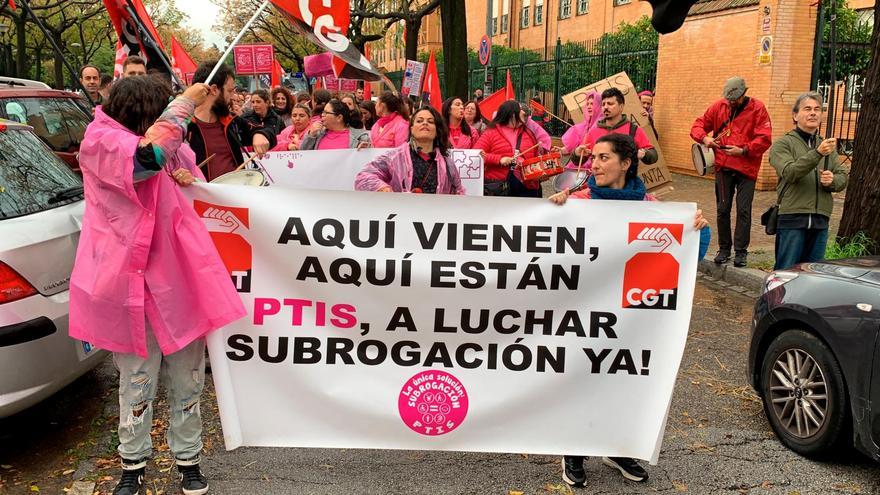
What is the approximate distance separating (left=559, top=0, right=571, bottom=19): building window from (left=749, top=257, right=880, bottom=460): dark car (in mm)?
32403

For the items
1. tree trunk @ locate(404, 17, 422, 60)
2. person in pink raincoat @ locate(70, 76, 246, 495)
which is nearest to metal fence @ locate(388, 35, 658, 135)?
tree trunk @ locate(404, 17, 422, 60)

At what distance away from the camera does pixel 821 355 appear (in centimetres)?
393

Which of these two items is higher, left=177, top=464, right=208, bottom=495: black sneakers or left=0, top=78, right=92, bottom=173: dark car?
left=0, top=78, right=92, bottom=173: dark car

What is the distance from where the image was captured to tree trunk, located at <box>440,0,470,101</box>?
593 inches

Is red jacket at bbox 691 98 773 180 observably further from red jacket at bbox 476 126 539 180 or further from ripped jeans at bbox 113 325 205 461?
ripped jeans at bbox 113 325 205 461

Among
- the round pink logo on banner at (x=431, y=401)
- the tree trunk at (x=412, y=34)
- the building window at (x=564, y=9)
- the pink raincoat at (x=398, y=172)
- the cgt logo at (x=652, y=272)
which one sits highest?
the building window at (x=564, y=9)

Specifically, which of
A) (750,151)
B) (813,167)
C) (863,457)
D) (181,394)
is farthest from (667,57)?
(181,394)

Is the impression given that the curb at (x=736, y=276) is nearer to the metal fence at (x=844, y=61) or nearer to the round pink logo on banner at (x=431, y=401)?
the round pink logo on banner at (x=431, y=401)

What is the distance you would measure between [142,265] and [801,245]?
5.35 meters

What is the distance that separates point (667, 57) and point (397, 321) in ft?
46.4

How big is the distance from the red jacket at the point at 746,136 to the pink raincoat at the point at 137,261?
21.3 ft

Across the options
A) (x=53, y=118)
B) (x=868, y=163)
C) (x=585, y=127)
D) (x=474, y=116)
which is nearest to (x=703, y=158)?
(x=585, y=127)

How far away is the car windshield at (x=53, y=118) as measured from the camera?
5.85m

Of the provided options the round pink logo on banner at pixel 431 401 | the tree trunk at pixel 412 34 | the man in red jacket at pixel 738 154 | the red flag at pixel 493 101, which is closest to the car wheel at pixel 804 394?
the round pink logo on banner at pixel 431 401
